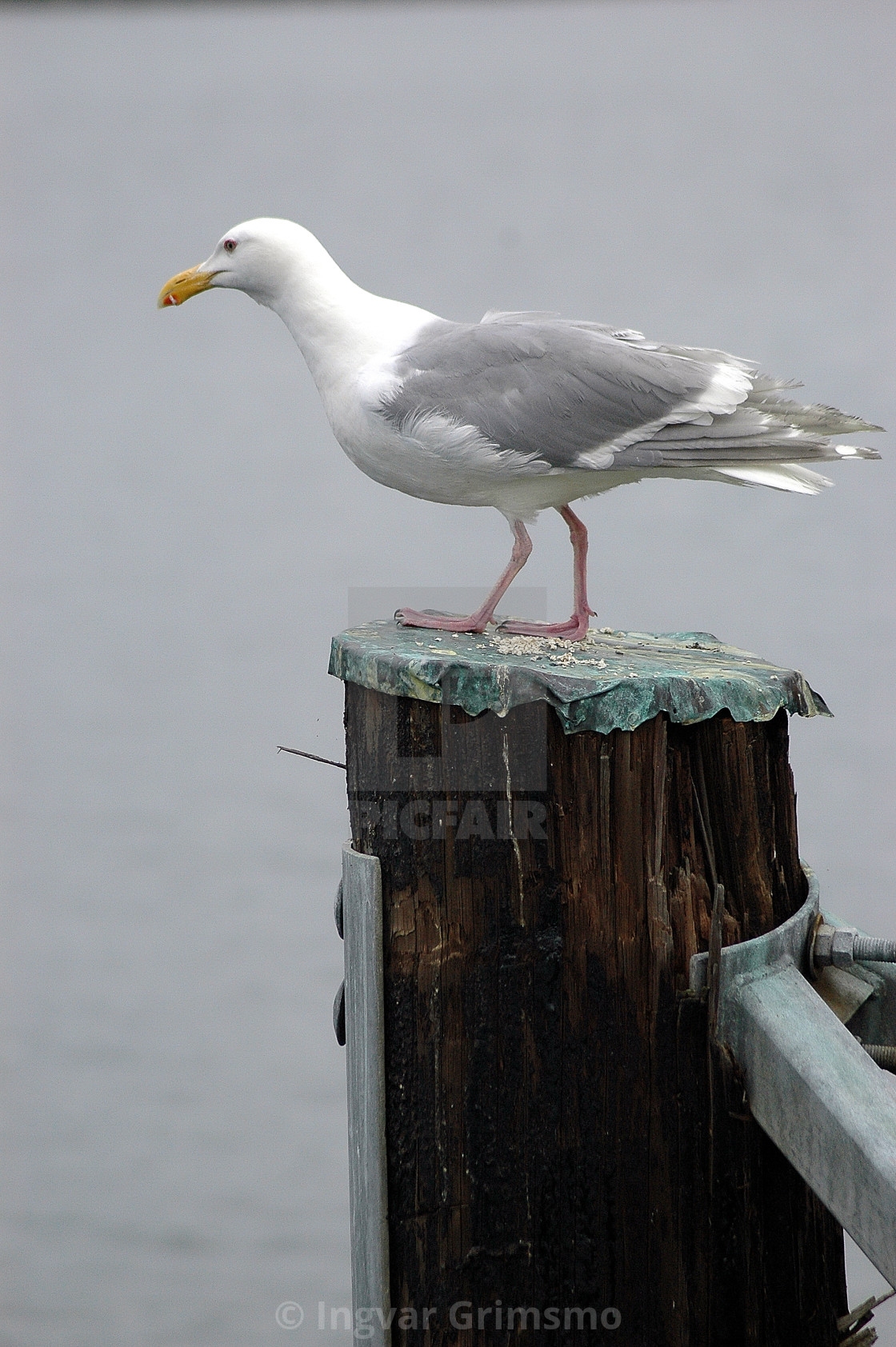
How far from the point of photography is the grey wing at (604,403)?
109 inches

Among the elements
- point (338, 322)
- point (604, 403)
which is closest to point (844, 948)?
point (604, 403)

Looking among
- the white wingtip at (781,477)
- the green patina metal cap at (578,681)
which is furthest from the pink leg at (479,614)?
the white wingtip at (781,477)

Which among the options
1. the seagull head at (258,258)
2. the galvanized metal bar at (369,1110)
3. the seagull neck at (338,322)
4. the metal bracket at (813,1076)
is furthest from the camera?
the seagull head at (258,258)

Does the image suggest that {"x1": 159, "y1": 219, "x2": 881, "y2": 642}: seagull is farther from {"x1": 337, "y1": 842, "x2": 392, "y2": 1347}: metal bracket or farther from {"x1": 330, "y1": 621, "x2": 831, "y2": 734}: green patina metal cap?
{"x1": 337, "y1": 842, "x2": 392, "y2": 1347}: metal bracket

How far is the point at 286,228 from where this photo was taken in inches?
128

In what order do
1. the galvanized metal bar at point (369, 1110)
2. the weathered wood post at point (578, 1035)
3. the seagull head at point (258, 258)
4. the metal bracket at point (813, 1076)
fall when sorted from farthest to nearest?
1. the seagull head at point (258, 258)
2. the galvanized metal bar at point (369, 1110)
3. the weathered wood post at point (578, 1035)
4. the metal bracket at point (813, 1076)

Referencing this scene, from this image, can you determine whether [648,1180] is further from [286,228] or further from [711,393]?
[286,228]

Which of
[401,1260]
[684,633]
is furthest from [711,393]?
[401,1260]

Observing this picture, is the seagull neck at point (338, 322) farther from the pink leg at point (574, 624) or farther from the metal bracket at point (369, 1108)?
the metal bracket at point (369, 1108)

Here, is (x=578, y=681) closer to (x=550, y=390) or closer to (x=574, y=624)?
(x=574, y=624)

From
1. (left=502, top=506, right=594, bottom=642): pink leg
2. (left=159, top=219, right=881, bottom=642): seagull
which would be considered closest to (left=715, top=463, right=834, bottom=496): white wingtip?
(left=159, top=219, right=881, bottom=642): seagull

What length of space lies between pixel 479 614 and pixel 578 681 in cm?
76

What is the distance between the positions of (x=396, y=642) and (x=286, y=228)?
1303 mm

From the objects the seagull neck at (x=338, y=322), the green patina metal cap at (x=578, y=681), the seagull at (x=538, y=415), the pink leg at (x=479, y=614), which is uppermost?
the seagull neck at (x=338, y=322)
